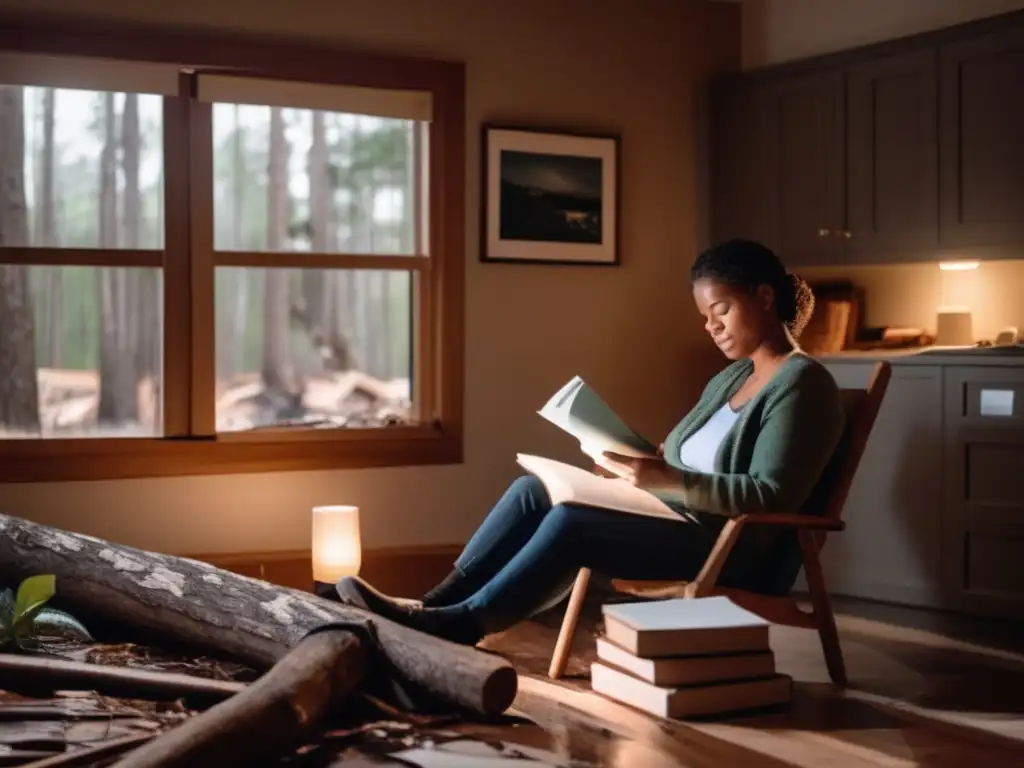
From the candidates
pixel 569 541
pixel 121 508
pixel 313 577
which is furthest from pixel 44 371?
pixel 569 541

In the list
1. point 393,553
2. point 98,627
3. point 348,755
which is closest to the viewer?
point 348,755

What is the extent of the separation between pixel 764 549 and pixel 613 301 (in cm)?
204

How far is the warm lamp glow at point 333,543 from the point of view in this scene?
4531mm

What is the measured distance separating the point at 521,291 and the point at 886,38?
1.69 metres

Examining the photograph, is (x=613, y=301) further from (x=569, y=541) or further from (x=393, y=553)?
(x=569, y=541)

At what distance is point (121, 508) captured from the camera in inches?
182

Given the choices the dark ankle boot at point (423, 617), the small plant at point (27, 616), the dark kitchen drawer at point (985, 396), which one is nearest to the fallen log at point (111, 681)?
the small plant at point (27, 616)

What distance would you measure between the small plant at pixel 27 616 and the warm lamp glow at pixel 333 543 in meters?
1.11

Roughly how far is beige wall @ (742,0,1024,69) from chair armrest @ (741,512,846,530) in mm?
2218

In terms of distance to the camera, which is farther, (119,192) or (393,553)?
(393,553)

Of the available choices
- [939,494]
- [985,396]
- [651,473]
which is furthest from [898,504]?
[651,473]

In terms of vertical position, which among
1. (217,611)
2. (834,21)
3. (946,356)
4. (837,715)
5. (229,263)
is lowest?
(837,715)

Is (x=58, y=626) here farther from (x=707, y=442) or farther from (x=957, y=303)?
(x=957, y=303)

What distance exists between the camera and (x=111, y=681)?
318 centimetres
